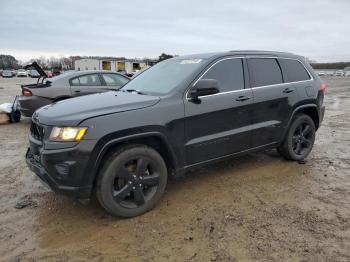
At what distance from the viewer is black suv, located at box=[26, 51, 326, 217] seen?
10.6 ft

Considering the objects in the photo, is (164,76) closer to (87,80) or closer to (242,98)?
(242,98)

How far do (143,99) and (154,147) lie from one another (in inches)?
22.5

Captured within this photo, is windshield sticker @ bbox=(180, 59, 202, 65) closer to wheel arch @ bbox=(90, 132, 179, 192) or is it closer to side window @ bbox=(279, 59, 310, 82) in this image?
wheel arch @ bbox=(90, 132, 179, 192)

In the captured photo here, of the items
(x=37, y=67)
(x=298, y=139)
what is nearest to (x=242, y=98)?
(x=298, y=139)

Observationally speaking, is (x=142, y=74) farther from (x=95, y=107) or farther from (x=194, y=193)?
(x=194, y=193)

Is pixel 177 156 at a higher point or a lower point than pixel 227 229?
higher

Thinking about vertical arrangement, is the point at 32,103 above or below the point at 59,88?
below

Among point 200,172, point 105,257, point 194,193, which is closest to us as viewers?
point 105,257

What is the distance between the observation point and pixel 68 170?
10.4 ft

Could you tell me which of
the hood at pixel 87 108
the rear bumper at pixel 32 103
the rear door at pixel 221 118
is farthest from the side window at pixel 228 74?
the rear bumper at pixel 32 103

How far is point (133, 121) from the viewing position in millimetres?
3398

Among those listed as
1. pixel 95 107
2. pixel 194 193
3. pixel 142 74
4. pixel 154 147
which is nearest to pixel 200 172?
pixel 194 193

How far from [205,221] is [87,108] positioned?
5.78 ft

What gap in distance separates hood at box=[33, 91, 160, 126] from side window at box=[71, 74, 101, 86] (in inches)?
193
